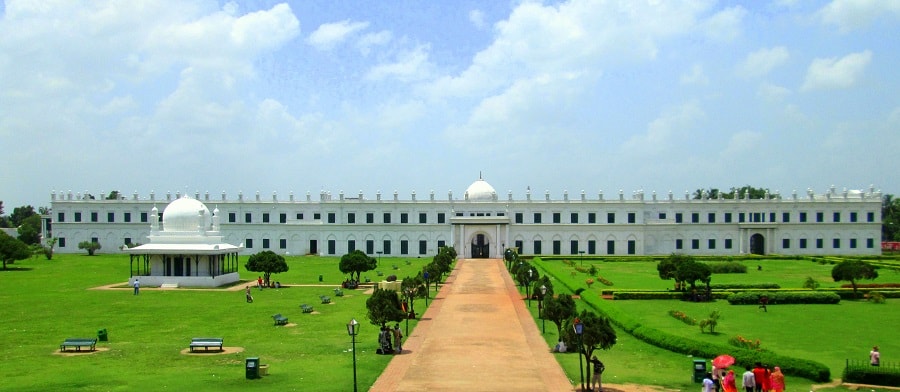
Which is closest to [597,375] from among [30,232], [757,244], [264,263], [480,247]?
[264,263]

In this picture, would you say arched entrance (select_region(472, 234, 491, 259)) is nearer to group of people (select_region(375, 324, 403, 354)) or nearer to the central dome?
the central dome

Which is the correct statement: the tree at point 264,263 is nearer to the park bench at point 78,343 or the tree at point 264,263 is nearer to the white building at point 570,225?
the park bench at point 78,343

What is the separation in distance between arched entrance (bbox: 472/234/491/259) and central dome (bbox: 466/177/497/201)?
12.7ft

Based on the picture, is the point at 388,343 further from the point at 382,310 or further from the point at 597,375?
the point at 597,375

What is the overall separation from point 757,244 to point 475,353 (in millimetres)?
61739

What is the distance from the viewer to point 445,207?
7562 cm

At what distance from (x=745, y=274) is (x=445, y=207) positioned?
3077cm

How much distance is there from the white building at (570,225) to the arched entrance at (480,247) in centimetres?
10

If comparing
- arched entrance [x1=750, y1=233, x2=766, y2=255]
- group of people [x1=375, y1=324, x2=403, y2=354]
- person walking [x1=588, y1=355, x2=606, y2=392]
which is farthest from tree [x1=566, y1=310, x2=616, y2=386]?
arched entrance [x1=750, y1=233, x2=766, y2=255]

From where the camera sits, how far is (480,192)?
7744cm

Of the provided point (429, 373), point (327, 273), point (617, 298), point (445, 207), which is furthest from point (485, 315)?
point (445, 207)

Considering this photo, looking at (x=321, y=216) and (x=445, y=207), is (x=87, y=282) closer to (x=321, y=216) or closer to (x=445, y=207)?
(x=321, y=216)

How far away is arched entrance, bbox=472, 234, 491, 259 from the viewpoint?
2963 inches

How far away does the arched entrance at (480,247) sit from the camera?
247 feet
